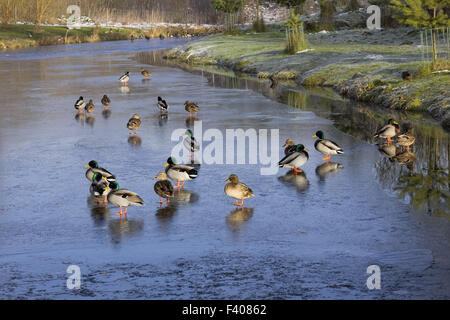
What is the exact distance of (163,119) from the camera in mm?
23922

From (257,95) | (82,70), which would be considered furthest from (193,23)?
(257,95)

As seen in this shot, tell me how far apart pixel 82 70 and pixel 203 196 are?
34.4 m

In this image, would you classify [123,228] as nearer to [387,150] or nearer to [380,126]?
[387,150]

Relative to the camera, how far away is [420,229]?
36.6ft

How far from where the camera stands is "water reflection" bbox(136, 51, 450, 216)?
14234mm

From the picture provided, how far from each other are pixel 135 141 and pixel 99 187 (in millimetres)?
6597

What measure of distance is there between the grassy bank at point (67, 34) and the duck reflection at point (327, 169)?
6986 centimetres

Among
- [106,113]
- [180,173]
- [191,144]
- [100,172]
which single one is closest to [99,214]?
[100,172]

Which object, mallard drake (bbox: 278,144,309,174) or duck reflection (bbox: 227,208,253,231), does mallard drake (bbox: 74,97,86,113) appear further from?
duck reflection (bbox: 227,208,253,231)

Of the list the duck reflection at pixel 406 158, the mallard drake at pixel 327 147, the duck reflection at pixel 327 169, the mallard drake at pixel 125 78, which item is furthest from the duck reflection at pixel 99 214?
the mallard drake at pixel 125 78

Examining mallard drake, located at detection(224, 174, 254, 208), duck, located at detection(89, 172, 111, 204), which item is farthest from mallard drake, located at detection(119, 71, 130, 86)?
mallard drake, located at detection(224, 174, 254, 208)
